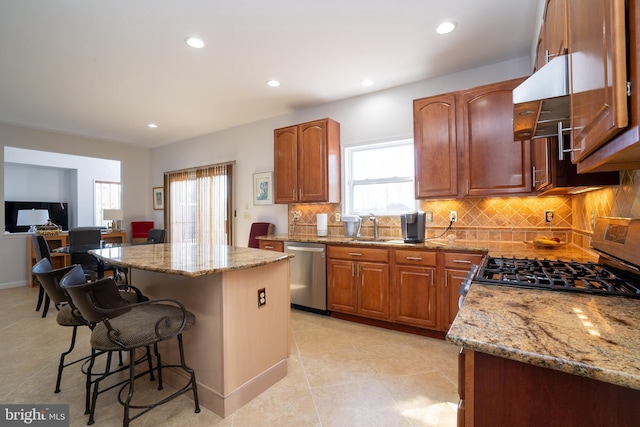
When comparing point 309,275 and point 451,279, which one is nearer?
point 451,279

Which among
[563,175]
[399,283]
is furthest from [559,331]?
[399,283]

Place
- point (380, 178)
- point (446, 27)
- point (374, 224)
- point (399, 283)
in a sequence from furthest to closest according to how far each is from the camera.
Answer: point (380, 178), point (374, 224), point (399, 283), point (446, 27)

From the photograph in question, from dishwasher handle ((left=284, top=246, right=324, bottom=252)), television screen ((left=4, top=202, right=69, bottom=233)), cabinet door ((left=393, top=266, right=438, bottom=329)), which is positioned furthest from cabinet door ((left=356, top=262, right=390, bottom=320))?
television screen ((left=4, top=202, right=69, bottom=233))

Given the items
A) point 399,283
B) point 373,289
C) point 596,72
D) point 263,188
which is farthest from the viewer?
point 263,188

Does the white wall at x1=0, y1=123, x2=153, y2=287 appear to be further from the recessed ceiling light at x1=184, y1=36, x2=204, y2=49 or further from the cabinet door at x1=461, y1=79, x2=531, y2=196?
the cabinet door at x1=461, y1=79, x2=531, y2=196

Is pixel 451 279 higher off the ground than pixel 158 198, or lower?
lower

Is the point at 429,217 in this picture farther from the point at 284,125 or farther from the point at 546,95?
the point at 284,125

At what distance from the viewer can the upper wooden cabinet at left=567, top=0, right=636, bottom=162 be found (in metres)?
0.65

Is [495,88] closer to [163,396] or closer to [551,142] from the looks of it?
[551,142]

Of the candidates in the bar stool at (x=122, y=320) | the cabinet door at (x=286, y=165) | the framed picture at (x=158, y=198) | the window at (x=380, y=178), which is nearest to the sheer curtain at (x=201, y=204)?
the framed picture at (x=158, y=198)

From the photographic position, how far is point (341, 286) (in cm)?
333

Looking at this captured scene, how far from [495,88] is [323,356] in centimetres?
284

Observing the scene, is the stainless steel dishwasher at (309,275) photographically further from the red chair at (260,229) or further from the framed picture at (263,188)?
the framed picture at (263,188)

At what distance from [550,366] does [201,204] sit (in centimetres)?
568
